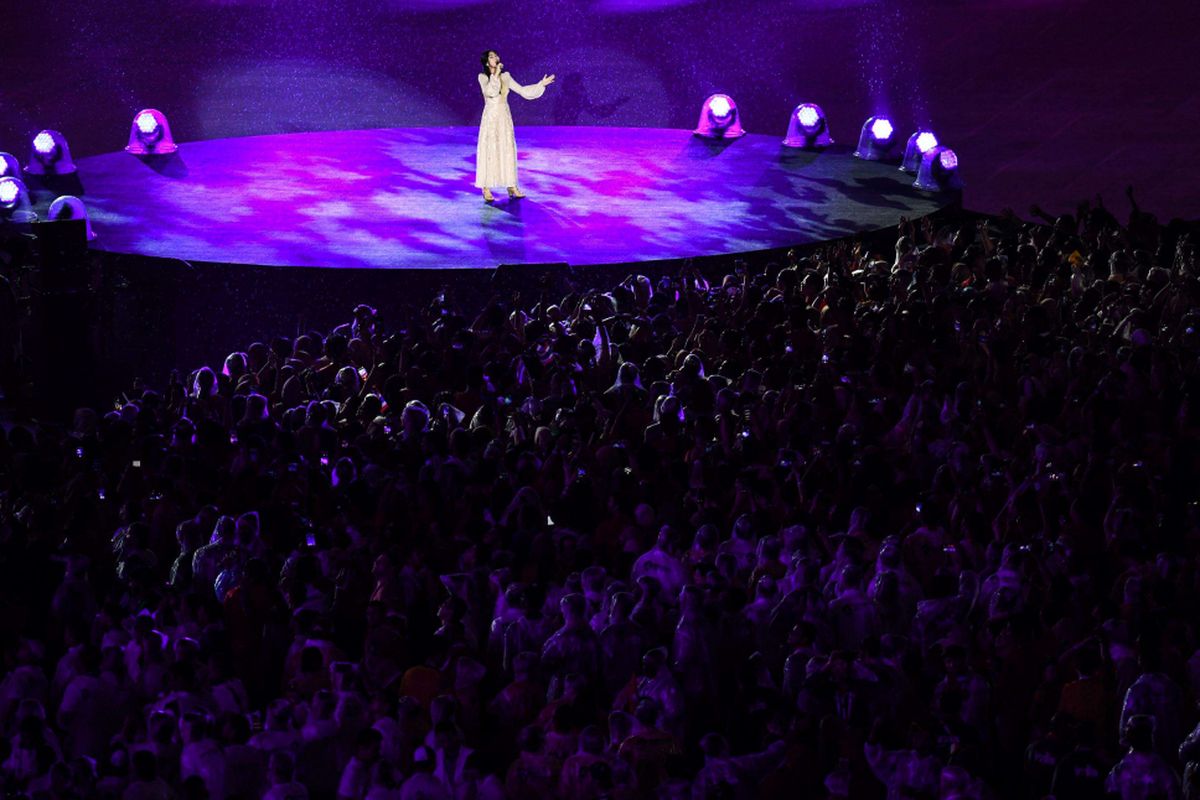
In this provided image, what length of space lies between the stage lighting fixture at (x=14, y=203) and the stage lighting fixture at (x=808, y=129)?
7.48m

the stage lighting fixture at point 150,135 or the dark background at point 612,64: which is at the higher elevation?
the dark background at point 612,64

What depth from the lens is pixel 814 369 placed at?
10805 millimetres

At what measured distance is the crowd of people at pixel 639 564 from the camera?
663 cm

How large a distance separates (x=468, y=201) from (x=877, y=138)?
4247mm

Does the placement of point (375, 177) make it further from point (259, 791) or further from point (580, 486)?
point (259, 791)

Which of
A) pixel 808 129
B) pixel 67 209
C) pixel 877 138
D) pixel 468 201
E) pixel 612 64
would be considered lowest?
pixel 67 209

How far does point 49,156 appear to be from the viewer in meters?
16.4

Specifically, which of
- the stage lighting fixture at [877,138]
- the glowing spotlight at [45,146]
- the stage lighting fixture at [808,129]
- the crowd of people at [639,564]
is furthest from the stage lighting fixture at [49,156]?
the stage lighting fixture at [877,138]

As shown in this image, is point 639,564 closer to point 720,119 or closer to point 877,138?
point 877,138

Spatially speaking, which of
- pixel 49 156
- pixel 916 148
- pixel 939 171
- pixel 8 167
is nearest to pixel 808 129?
pixel 916 148

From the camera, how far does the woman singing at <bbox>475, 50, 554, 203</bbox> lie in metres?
14.5

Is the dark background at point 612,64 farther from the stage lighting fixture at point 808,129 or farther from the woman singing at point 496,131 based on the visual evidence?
the woman singing at point 496,131

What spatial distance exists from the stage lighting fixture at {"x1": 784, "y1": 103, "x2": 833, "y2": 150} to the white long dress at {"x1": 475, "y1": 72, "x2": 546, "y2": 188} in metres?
3.80

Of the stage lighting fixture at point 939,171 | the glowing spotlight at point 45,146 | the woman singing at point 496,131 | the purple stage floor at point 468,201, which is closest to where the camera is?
the purple stage floor at point 468,201
